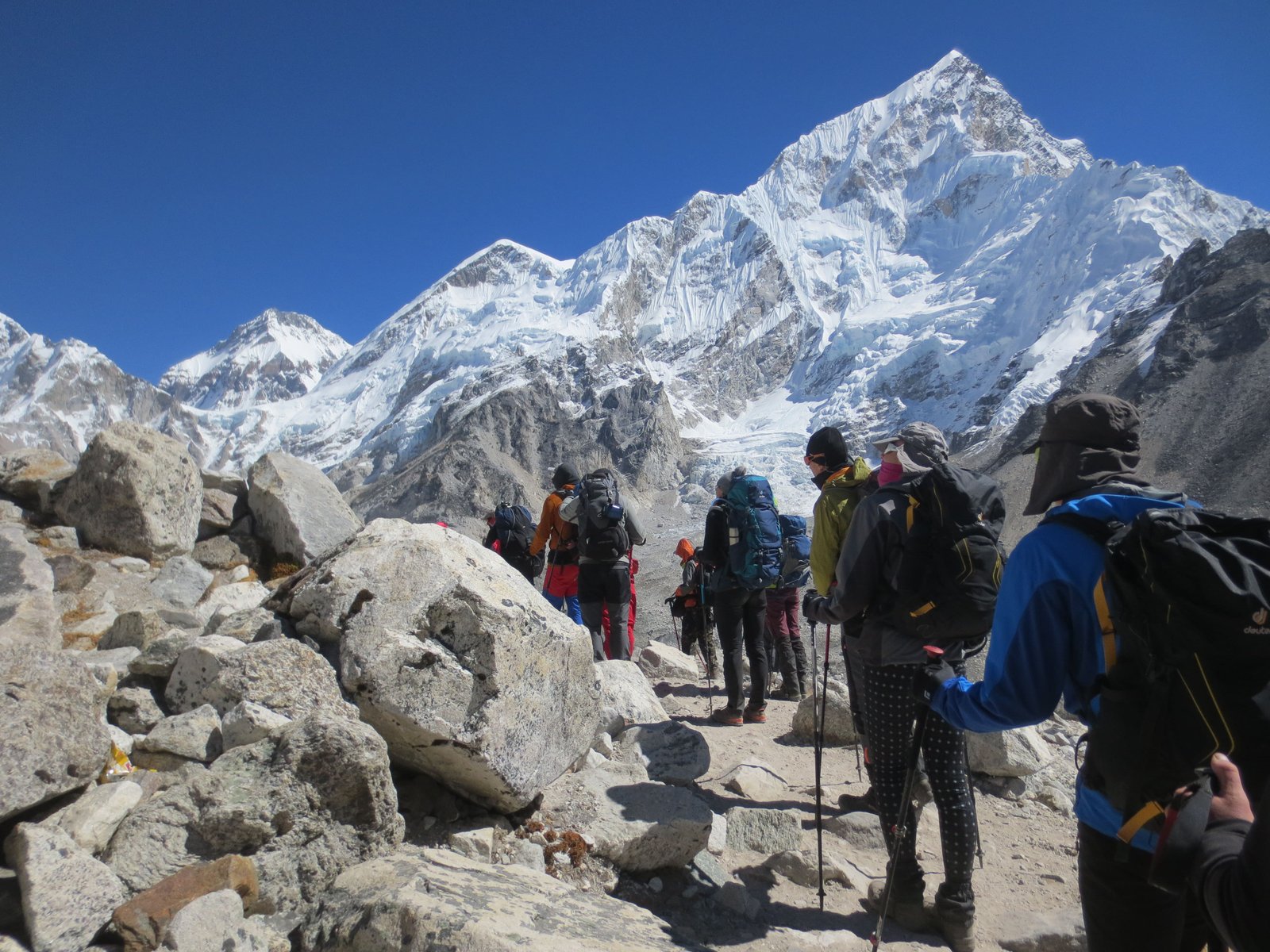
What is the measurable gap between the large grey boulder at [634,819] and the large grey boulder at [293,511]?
509 cm

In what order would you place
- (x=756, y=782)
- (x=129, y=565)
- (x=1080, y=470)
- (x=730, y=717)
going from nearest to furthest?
1. (x=1080, y=470)
2. (x=756, y=782)
3. (x=730, y=717)
4. (x=129, y=565)

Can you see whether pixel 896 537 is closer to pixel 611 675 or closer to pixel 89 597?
pixel 611 675

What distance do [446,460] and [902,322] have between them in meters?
108

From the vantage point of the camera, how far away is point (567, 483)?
764 centimetres

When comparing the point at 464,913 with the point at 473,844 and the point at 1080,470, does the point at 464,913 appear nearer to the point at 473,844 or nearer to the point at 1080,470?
the point at 473,844

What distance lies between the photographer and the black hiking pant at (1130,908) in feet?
6.59

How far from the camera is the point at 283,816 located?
9.52ft

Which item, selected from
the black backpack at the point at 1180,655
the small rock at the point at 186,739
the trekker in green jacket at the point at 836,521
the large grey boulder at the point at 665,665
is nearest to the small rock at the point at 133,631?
the small rock at the point at 186,739

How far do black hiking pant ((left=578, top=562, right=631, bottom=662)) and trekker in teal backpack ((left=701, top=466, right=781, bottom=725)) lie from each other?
3.74 feet

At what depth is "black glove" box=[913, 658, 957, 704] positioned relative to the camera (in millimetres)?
2662

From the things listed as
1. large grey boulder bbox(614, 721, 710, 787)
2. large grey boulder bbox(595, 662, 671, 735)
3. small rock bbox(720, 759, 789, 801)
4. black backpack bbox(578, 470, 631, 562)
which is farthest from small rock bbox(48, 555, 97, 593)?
small rock bbox(720, 759, 789, 801)

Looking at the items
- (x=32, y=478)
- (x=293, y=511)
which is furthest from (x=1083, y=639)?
(x=32, y=478)

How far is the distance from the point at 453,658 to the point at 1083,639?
2.62m

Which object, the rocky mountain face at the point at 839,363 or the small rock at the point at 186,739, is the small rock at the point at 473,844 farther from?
the rocky mountain face at the point at 839,363
